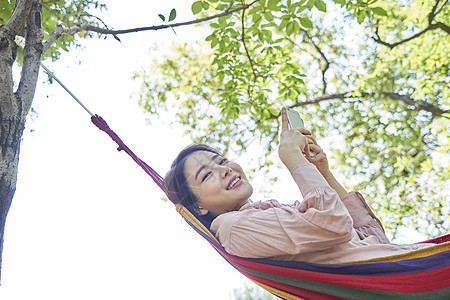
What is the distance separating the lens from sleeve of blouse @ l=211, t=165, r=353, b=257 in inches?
42.3

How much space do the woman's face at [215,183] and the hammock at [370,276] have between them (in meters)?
0.25

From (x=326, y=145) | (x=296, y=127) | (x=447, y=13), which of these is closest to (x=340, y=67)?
(x=326, y=145)

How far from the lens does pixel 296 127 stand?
1439 millimetres

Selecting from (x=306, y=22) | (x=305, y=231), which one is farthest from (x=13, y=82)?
(x=306, y=22)

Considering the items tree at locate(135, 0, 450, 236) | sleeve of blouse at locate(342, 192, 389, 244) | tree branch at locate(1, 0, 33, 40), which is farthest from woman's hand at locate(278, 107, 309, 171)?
tree at locate(135, 0, 450, 236)

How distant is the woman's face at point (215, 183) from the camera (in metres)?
1.40

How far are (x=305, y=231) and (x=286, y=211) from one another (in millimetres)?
94

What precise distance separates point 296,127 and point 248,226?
465 millimetres

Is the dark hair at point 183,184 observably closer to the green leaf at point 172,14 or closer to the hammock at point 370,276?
the hammock at point 370,276

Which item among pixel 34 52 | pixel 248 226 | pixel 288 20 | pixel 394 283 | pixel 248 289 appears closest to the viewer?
pixel 394 283

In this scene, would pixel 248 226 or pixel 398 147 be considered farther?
pixel 398 147

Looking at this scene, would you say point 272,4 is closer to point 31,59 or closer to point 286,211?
point 31,59

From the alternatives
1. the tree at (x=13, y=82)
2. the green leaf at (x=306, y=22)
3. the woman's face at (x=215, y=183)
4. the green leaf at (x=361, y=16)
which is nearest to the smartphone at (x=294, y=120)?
the woman's face at (x=215, y=183)

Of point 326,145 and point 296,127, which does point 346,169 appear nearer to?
point 326,145
